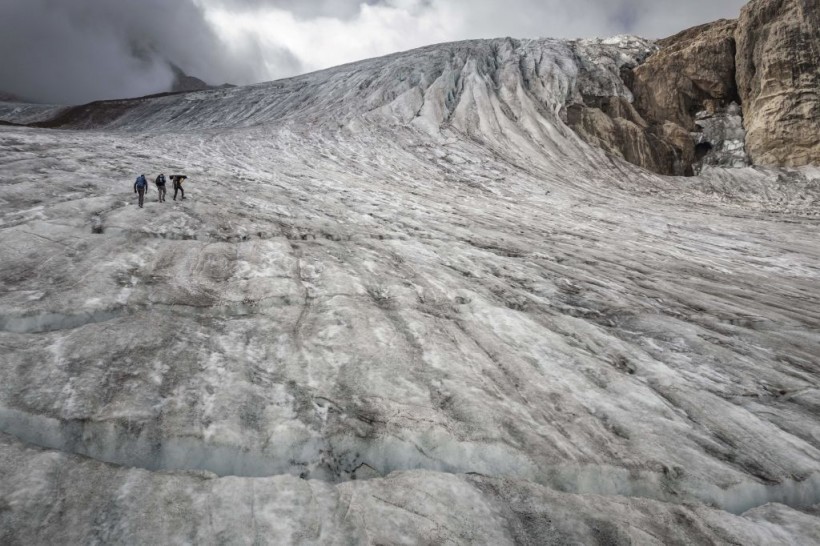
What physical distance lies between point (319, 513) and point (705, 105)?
5449 centimetres

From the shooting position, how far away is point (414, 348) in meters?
9.27

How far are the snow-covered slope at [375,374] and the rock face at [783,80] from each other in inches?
991

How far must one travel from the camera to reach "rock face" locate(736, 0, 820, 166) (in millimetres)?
38062

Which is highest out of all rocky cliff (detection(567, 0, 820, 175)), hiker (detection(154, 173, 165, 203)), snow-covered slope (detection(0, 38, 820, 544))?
rocky cliff (detection(567, 0, 820, 175))

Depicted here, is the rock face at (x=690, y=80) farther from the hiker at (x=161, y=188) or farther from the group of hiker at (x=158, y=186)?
the hiker at (x=161, y=188)

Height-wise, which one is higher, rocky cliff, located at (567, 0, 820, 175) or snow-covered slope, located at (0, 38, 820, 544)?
rocky cliff, located at (567, 0, 820, 175)

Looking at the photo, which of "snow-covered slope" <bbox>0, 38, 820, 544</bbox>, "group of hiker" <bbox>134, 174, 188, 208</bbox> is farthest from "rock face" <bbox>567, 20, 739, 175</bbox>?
"group of hiker" <bbox>134, 174, 188, 208</bbox>

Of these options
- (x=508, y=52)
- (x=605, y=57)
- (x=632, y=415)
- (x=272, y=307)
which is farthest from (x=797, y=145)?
(x=272, y=307)

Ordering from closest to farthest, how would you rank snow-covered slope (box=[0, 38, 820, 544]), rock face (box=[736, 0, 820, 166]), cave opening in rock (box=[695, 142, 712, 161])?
snow-covered slope (box=[0, 38, 820, 544]), rock face (box=[736, 0, 820, 166]), cave opening in rock (box=[695, 142, 712, 161])

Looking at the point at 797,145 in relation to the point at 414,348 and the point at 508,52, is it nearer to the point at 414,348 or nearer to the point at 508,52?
the point at 508,52

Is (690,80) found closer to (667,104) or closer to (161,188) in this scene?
(667,104)

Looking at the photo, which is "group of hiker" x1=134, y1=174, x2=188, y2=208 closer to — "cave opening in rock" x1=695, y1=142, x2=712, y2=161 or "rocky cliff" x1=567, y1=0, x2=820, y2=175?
"rocky cliff" x1=567, y1=0, x2=820, y2=175

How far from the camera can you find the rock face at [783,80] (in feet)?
125

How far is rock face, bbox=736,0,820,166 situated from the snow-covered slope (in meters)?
25.2
